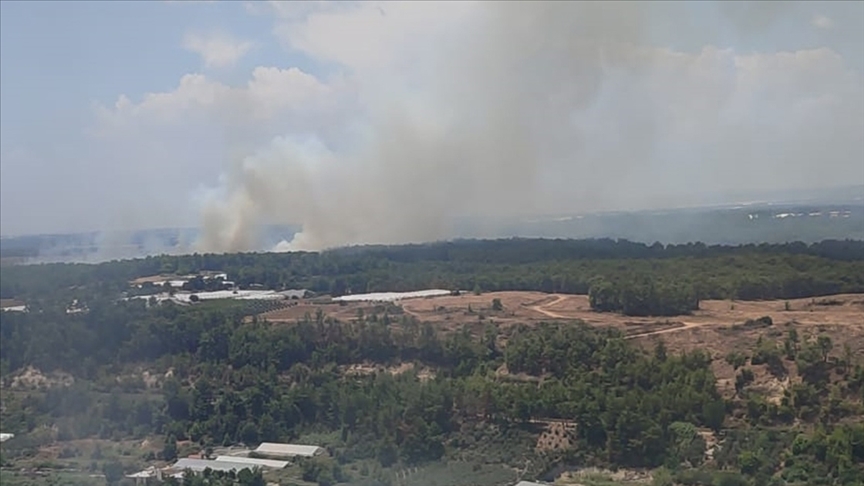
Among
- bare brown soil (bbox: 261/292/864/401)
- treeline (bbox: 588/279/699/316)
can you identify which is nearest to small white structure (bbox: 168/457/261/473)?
bare brown soil (bbox: 261/292/864/401)

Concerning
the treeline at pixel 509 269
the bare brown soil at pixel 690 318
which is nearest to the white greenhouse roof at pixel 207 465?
the treeline at pixel 509 269

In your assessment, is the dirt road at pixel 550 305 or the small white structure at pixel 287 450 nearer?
the small white structure at pixel 287 450

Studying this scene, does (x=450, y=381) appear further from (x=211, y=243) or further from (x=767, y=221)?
(x=211, y=243)

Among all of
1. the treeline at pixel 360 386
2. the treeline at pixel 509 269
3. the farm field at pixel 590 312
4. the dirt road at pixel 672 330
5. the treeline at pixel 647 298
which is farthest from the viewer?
the treeline at pixel 647 298

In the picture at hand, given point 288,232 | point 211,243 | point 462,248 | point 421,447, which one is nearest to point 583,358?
point 421,447

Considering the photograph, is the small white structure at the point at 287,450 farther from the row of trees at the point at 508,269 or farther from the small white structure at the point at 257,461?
the row of trees at the point at 508,269
